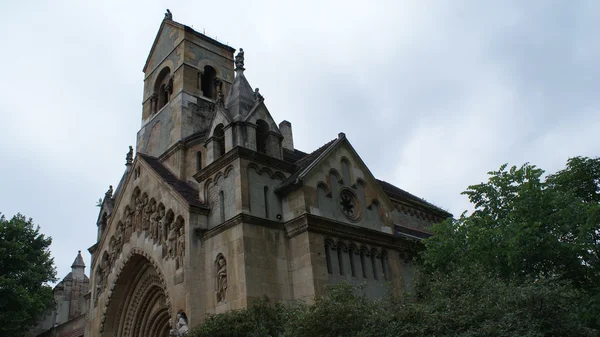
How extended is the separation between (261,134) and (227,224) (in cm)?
491

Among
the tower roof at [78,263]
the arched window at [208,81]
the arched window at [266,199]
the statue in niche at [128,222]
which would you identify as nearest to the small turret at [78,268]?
the tower roof at [78,263]

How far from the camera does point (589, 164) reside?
19766mm

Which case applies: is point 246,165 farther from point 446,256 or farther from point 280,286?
point 446,256

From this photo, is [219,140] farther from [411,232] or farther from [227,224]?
[411,232]

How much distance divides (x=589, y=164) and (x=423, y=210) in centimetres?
1209

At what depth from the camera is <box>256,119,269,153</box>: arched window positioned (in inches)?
885

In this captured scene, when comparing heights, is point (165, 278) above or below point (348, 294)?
above

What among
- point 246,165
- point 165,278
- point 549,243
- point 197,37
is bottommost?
point 549,243

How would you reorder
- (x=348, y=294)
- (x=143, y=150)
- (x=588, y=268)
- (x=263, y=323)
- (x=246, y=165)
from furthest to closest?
(x=143, y=150)
(x=246, y=165)
(x=588, y=268)
(x=263, y=323)
(x=348, y=294)

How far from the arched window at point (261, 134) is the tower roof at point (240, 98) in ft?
2.56

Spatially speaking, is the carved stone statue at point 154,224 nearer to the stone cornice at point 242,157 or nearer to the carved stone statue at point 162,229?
the carved stone statue at point 162,229

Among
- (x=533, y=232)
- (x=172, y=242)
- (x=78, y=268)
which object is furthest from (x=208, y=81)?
(x=78, y=268)

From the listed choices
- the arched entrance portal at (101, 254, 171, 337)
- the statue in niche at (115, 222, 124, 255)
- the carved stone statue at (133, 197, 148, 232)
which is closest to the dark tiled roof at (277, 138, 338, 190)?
the arched entrance portal at (101, 254, 171, 337)

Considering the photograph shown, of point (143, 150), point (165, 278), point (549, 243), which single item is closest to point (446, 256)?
point (549, 243)
